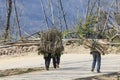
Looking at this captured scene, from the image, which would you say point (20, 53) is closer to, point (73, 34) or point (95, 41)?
point (73, 34)

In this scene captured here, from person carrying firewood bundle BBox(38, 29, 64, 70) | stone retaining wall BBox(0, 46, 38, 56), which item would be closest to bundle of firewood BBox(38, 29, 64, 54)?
person carrying firewood bundle BBox(38, 29, 64, 70)

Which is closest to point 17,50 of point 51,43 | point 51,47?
point 51,43

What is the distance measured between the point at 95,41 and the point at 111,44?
14666 millimetres

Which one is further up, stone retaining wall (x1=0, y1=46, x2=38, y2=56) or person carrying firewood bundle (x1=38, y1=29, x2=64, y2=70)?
person carrying firewood bundle (x1=38, y1=29, x2=64, y2=70)

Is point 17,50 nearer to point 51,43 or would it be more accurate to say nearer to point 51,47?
point 51,43

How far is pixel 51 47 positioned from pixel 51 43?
0.72 ft

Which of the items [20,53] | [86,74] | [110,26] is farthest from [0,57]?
[86,74]

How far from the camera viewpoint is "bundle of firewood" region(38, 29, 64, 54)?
2205cm

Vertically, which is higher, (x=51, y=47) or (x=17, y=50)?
(x=51, y=47)

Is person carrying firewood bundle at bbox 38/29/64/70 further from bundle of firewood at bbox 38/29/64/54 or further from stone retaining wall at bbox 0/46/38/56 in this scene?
stone retaining wall at bbox 0/46/38/56

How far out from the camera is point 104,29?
130 ft

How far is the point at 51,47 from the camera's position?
22062mm

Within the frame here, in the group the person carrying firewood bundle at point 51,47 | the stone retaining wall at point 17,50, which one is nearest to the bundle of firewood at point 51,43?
the person carrying firewood bundle at point 51,47

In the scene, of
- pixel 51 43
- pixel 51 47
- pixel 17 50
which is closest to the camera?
pixel 51 47
